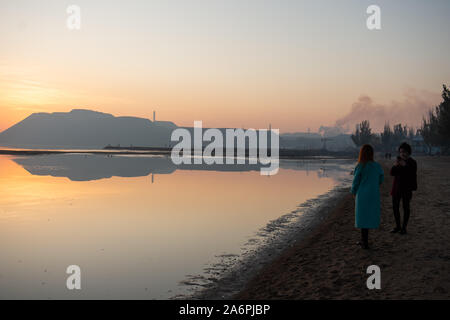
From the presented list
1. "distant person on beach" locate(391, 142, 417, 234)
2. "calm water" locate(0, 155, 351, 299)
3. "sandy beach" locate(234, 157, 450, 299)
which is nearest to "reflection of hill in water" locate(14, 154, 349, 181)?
"calm water" locate(0, 155, 351, 299)

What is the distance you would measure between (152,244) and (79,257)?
2234mm

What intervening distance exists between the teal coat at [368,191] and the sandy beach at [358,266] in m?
0.92

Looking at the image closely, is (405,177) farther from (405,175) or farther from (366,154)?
(366,154)

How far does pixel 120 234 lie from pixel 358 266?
312 inches

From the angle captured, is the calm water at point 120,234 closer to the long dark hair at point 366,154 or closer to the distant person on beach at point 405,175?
the long dark hair at point 366,154

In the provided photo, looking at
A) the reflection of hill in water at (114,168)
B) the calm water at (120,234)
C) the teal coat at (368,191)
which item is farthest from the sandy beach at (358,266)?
the reflection of hill in water at (114,168)

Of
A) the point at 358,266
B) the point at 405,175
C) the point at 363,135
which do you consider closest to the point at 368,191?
the point at 358,266

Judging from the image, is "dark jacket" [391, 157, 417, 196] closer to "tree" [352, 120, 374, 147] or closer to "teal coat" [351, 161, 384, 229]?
"teal coat" [351, 161, 384, 229]

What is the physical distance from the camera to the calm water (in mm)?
8258

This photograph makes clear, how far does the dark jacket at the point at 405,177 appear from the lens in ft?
31.3

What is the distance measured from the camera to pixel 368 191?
27.6 feet

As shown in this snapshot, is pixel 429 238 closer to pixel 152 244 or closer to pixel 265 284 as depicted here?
pixel 265 284

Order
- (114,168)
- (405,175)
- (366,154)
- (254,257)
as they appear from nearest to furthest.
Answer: (366,154), (405,175), (254,257), (114,168)
